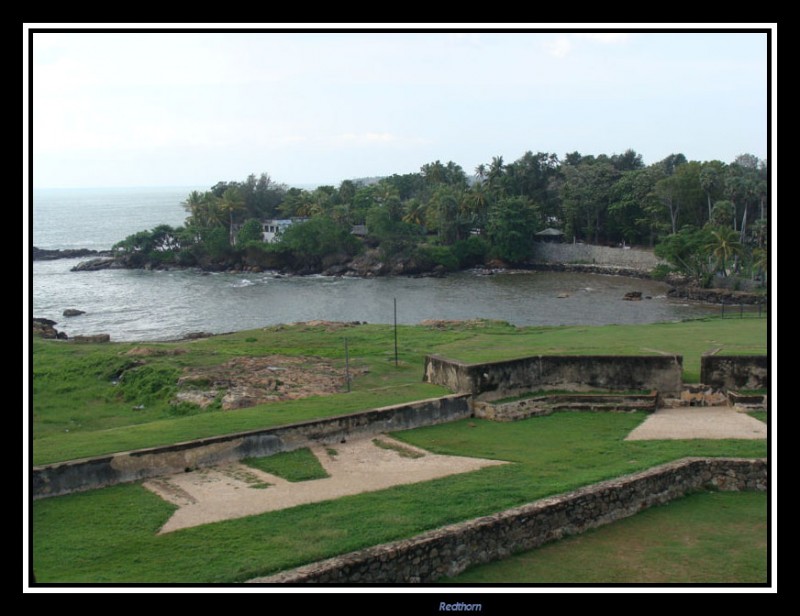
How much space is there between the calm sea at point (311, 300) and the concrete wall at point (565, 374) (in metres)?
23.3

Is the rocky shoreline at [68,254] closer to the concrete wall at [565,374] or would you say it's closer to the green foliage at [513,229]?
the green foliage at [513,229]

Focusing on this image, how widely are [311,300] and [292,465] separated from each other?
39506 mm

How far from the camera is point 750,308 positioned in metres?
43.6

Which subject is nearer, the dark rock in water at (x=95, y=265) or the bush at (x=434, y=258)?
the bush at (x=434, y=258)

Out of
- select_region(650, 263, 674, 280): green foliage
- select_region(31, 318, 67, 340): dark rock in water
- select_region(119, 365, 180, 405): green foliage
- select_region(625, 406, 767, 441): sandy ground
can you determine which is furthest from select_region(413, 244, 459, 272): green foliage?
select_region(625, 406, 767, 441): sandy ground

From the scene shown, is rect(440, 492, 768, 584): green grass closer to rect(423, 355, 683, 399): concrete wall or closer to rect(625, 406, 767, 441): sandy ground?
rect(625, 406, 767, 441): sandy ground

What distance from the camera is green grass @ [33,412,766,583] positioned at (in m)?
9.20

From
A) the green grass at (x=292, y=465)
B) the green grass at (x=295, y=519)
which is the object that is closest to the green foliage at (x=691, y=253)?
the green grass at (x=295, y=519)

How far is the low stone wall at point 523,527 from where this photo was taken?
9.14 meters

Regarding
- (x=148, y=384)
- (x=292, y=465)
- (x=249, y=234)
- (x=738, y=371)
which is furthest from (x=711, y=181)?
(x=292, y=465)

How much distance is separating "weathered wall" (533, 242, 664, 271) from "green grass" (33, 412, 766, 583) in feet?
154
